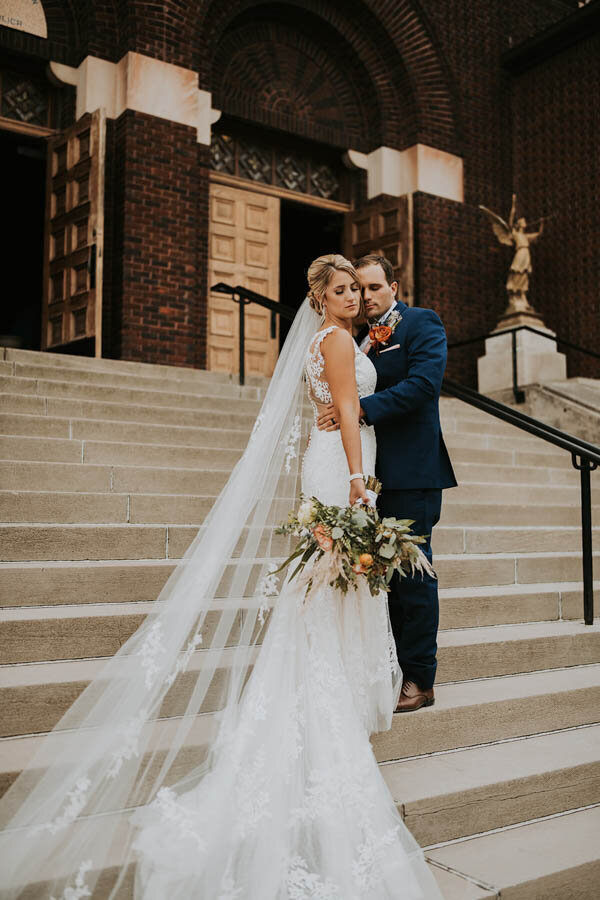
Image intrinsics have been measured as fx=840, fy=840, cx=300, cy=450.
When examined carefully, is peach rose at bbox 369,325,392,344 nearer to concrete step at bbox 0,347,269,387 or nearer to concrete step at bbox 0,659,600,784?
concrete step at bbox 0,659,600,784

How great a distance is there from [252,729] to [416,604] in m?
0.87

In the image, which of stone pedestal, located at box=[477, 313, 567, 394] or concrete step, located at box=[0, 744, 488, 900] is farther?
stone pedestal, located at box=[477, 313, 567, 394]

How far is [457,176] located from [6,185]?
6816mm

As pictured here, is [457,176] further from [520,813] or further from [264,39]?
[520,813]

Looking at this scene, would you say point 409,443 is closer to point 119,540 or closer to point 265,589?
point 265,589

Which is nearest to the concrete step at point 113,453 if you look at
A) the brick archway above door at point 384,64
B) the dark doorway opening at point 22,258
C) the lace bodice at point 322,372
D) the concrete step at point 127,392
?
the concrete step at point 127,392

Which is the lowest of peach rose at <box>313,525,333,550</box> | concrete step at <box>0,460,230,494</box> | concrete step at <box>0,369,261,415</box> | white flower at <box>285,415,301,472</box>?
peach rose at <box>313,525,333,550</box>

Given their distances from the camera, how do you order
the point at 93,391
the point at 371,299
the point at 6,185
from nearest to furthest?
the point at 371,299, the point at 93,391, the point at 6,185

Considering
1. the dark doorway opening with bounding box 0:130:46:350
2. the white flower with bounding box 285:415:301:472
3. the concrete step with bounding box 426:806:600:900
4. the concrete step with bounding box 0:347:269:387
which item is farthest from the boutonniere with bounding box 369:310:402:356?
the dark doorway opening with bounding box 0:130:46:350

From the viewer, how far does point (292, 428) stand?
3.45 m

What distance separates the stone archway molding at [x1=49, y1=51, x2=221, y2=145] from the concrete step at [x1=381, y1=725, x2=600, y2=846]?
8.04 meters

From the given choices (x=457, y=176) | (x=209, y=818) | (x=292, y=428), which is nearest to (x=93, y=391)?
(x=292, y=428)

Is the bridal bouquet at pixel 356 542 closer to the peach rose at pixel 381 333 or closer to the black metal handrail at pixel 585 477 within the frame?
the peach rose at pixel 381 333

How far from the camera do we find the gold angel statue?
1150cm
